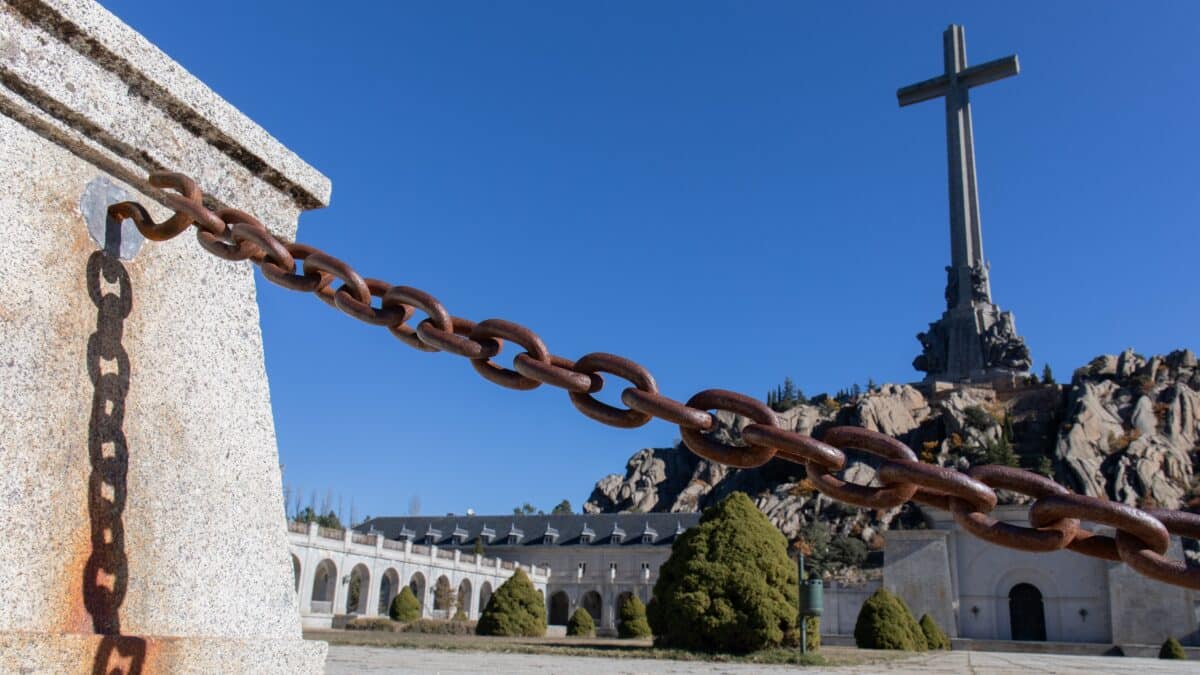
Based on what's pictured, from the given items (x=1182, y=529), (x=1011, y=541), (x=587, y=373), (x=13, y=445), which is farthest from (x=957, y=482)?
(x=13, y=445)

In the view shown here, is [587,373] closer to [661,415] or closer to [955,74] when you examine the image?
[661,415]

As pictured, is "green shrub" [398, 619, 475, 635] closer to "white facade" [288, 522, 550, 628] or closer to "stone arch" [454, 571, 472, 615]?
"white facade" [288, 522, 550, 628]

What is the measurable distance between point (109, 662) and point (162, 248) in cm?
86

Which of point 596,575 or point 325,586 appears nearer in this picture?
point 325,586

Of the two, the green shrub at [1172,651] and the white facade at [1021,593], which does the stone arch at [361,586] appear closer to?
the white facade at [1021,593]

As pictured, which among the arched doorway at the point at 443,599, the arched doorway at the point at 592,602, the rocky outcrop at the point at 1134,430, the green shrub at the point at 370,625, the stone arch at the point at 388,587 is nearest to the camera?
the green shrub at the point at 370,625

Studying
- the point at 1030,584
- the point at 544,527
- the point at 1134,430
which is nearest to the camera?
the point at 1030,584

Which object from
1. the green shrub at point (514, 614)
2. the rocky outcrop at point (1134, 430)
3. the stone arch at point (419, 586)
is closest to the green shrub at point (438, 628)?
the green shrub at point (514, 614)

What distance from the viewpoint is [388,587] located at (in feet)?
185

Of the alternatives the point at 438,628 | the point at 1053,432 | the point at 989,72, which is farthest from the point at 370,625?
the point at 989,72

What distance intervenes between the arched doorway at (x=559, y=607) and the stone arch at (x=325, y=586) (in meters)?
18.0

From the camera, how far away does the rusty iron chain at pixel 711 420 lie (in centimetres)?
108

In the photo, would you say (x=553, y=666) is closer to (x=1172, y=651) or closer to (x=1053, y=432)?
(x=1172, y=651)

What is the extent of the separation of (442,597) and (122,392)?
50.9m
